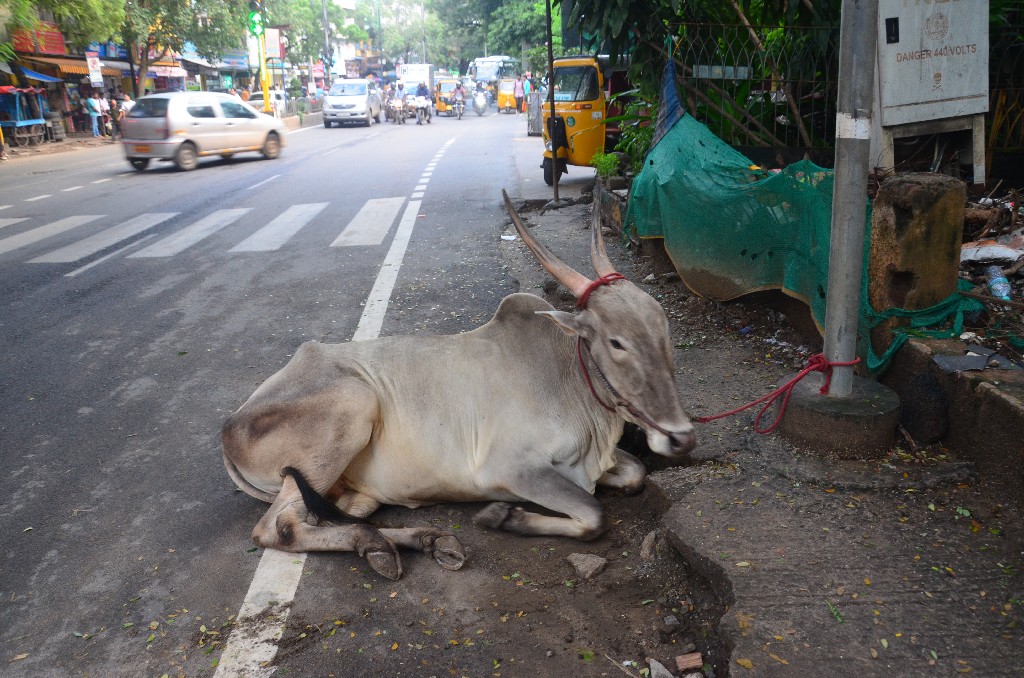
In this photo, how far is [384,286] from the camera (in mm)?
7707

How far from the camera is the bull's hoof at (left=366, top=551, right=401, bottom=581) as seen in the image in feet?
10.8

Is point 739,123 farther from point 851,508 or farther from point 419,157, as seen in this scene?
point 419,157

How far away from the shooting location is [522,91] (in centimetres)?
4397

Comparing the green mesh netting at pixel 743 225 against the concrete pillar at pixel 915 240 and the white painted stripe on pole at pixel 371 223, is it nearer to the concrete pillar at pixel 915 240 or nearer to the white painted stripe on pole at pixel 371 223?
the concrete pillar at pixel 915 240

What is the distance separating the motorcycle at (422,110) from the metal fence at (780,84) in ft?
99.7

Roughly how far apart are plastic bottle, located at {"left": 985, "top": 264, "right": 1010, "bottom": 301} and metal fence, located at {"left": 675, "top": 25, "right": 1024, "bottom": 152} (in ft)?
7.75

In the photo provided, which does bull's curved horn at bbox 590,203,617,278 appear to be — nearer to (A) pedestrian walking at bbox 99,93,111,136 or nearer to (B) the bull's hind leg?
(B) the bull's hind leg

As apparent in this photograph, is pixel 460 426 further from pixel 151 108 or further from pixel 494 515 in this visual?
pixel 151 108

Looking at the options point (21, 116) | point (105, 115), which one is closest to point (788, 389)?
point (21, 116)

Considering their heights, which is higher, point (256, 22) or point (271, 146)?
point (256, 22)

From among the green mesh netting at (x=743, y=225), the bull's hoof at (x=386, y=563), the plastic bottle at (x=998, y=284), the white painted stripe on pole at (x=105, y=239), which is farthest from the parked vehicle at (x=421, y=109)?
the bull's hoof at (x=386, y=563)

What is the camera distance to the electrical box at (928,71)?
225 inches

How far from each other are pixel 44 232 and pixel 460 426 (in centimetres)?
996

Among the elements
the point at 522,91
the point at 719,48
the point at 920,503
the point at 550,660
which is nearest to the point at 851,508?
the point at 920,503
